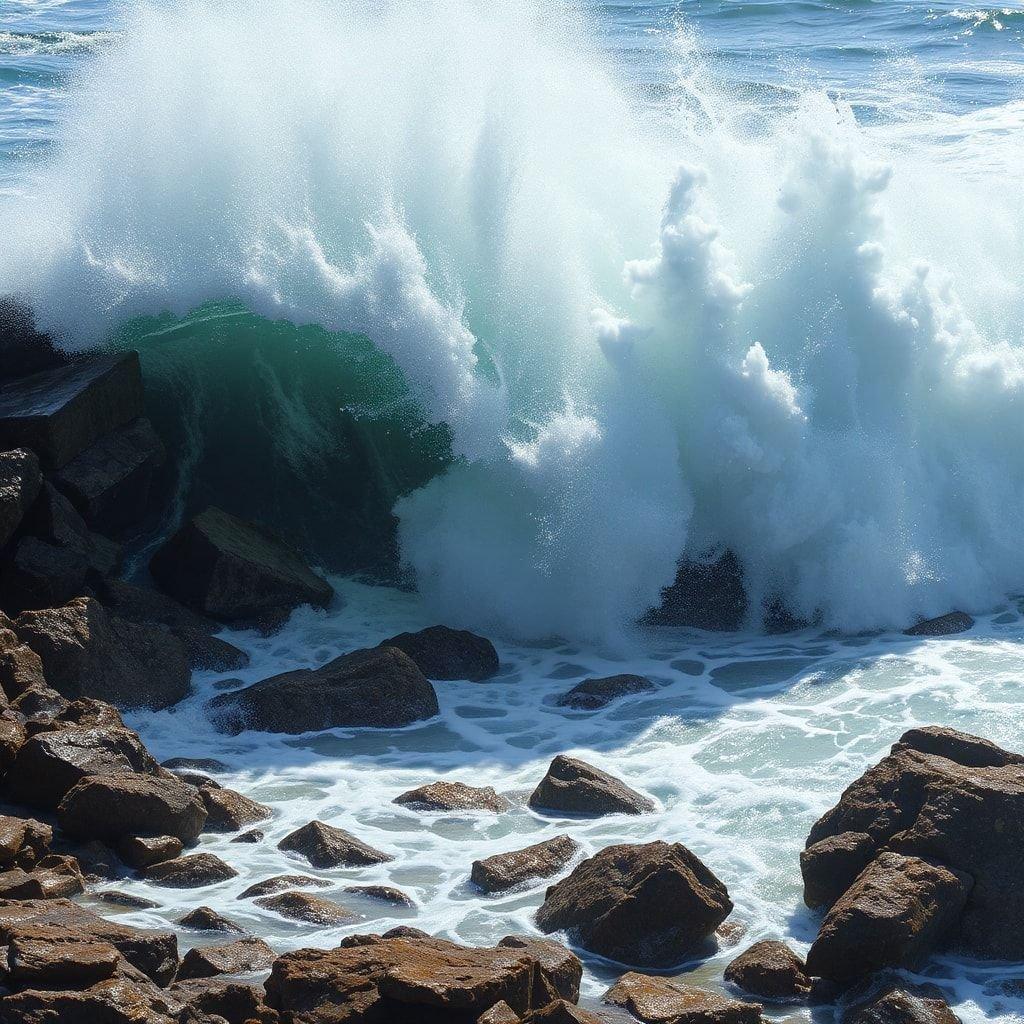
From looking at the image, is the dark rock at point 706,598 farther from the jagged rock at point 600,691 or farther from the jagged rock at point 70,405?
the jagged rock at point 70,405

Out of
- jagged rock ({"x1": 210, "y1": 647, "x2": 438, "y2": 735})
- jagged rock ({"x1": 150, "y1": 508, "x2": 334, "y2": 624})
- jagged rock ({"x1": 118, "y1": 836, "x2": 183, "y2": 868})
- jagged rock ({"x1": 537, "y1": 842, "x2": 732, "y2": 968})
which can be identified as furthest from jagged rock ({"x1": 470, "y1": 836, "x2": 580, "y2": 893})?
jagged rock ({"x1": 150, "y1": 508, "x2": 334, "y2": 624})

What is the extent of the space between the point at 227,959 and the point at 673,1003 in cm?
156

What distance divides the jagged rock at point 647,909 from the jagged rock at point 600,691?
276 cm

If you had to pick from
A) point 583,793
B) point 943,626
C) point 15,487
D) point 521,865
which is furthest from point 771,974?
point 15,487

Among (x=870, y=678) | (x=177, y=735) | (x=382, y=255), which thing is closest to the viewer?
(x=177, y=735)

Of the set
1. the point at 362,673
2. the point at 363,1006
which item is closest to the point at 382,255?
the point at 362,673

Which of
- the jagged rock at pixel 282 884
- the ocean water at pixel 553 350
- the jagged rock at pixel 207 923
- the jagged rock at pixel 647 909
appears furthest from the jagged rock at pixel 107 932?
the ocean water at pixel 553 350

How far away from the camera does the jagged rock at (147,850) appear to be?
5.93 meters

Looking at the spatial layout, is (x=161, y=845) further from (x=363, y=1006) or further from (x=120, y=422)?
(x=120, y=422)

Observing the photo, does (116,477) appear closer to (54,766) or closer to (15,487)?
(15,487)

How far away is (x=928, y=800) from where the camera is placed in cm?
575

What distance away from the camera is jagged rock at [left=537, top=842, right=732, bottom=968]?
5.41 meters

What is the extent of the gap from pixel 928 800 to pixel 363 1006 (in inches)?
99.1

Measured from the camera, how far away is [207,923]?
5.42 metres
